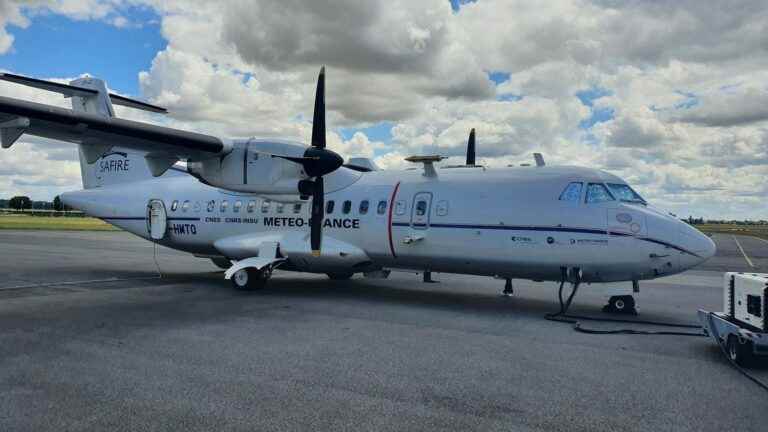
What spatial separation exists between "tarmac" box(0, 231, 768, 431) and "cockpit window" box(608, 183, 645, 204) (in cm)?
186

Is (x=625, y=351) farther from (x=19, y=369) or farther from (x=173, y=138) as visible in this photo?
(x=173, y=138)

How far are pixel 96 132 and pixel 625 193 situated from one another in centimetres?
1060

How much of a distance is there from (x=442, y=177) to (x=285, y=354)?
20.5 feet

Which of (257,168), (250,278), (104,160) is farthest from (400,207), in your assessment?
(104,160)

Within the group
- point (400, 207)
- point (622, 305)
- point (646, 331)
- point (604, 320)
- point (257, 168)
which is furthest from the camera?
point (257, 168)

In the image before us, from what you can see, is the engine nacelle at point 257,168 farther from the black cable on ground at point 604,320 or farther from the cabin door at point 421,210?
the black cable on ground at point 604,320

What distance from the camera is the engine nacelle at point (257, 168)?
11.9 meters

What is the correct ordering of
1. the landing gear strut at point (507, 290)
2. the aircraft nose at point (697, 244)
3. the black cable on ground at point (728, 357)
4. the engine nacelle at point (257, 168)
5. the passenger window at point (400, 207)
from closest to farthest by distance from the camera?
the black cable on ground at point (728, 357) → the aircraft nose at point (697, 244) → the passenger window at point (400, 207) → the engine nacelle at point (257, 168) → the landing gear strut at point (507, 290)

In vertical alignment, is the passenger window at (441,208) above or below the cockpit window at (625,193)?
below

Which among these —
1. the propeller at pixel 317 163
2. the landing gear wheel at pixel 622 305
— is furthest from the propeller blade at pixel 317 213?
the landing gear wheel at pixel 622 305

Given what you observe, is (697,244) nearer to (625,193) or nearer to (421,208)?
(625,193)

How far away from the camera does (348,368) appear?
19.9 ft

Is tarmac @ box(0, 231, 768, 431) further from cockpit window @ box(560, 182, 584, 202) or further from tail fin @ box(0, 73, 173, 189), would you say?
tail fin @ box(0, 73, 173, 189)

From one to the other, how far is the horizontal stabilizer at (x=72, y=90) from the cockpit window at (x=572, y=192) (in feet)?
40.6
